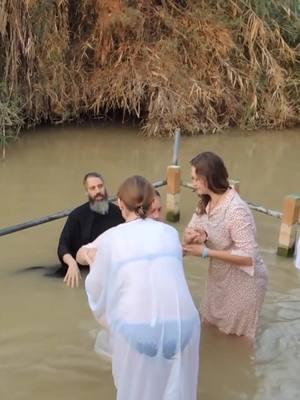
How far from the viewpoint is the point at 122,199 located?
2738 millimetres

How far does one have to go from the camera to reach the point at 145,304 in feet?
8.46

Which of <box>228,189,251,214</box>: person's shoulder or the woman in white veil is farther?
<box>228,189,251,214</box>: person's shoulder

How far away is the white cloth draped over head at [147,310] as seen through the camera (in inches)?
102

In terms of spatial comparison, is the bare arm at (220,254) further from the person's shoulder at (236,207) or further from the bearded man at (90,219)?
the bearded man at (90,219)

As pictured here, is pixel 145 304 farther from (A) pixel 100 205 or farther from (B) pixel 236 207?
(A) pixel 100 205

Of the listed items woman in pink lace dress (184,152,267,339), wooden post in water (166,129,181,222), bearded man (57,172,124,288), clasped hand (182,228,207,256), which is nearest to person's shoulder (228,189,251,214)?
woman in pink lace dress (184,152,267,339)

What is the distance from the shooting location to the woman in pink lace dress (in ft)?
11.3

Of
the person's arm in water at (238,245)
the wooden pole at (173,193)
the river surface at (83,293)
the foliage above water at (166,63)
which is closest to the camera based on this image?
the person's arm in water at (238,245)

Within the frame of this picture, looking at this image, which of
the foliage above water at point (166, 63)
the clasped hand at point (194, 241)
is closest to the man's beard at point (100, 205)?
the clasped hand at point (194, 241)

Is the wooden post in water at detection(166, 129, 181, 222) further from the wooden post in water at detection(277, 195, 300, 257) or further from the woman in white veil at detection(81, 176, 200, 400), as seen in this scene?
the woman in white veil at detection(81, 176, 200, 400)

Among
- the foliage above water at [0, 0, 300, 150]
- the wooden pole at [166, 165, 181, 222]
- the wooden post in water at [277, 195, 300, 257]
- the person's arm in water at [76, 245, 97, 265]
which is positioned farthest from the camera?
the foliage above water at [0, 0, 300, 150]

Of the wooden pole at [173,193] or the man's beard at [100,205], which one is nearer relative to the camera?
the man's beard at [100,205]

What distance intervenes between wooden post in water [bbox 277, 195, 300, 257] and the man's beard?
63.1 inches

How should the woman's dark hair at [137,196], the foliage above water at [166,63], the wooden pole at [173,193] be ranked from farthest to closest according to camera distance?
1. the foliage above water at [166,63]
2. the wooden pole at [173,193]
3. the woman's dark hair at [137,196]
